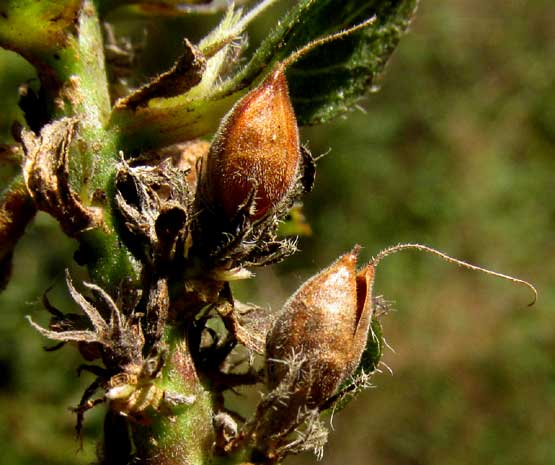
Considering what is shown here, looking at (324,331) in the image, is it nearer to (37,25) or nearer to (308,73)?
(308,73)

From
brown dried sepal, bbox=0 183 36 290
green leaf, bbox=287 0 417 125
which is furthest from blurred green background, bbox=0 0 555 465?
brown dried sepal, bbox=0 183 36 290

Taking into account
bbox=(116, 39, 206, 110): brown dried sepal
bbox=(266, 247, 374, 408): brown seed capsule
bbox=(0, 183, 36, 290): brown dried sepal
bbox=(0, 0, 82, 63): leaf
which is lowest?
bbox=(266, 247, 374, 408): brown seed capsule

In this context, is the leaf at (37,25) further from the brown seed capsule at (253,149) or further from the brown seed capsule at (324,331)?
the brown seed capsule at (324,331)

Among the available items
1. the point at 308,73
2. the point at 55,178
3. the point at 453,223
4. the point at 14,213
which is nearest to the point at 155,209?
the point at 55,178

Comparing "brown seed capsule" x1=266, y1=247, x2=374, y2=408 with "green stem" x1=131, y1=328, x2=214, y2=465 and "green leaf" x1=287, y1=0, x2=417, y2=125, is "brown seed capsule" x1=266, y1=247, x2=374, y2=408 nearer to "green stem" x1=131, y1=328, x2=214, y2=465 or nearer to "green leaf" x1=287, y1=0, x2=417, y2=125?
"green stem" x1=131, y1=328, x2=214, y2=465

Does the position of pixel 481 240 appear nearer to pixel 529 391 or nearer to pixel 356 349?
pixel 529 391

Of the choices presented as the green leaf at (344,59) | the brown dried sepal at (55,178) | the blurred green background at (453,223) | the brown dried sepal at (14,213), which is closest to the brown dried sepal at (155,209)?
the brown dried sepal at (55,178)
